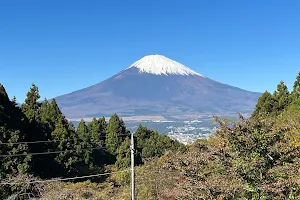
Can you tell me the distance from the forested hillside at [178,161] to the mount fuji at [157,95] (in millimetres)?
112437

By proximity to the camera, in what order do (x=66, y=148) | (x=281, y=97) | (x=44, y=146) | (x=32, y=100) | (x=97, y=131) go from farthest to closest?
(x=97, y=131), (x=281, y=97), (x=32, y=100), (x=66, y=148), (x=44, y=146)

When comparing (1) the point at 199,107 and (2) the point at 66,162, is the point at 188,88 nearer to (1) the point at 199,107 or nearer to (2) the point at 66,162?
(1) the point at 199,107

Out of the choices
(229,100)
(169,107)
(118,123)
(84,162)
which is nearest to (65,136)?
(84,162)

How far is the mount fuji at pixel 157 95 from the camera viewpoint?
490 feet

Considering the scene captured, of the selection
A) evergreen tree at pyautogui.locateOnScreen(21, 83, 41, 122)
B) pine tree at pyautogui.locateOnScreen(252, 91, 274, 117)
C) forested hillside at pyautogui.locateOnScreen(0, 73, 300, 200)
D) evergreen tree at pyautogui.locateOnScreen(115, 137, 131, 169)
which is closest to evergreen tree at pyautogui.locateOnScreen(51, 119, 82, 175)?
forested hillside at pyautogui.locateOnScreen(0, 73, 300, 200)

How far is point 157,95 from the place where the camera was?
172500 millimetres

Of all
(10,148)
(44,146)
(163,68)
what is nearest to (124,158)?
(44,146)

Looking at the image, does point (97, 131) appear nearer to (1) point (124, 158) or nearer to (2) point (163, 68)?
(1) point (124, 158)

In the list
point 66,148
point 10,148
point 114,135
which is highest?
point 114,135

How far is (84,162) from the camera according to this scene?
25219 mm

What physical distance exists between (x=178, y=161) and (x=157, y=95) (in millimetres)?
162789

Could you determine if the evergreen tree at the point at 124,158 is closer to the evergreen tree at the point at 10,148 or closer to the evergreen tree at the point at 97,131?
the evergreen tree at the point at 97,131

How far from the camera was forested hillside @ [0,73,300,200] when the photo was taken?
836 cm

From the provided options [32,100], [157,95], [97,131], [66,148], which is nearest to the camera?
[66,148]
